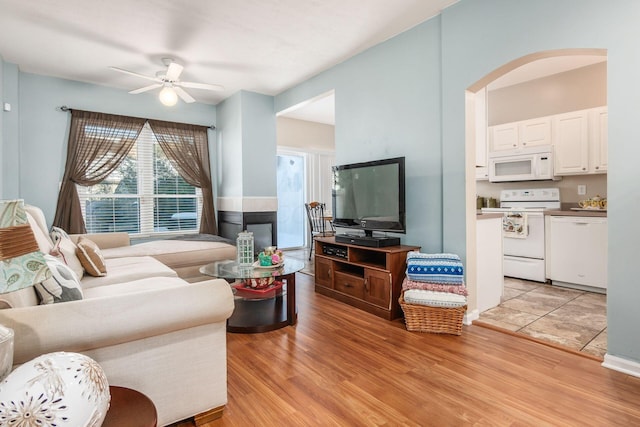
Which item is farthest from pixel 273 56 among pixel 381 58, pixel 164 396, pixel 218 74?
pixel 164 396

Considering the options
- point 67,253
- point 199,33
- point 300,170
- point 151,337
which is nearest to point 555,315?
point 151,337

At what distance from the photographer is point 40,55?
379 centimetres

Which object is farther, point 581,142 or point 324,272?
point 581,142

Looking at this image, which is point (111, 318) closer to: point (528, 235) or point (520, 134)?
point (528, 235)

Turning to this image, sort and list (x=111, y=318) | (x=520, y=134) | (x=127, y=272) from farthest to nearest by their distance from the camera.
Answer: (x=520, y=134)
(x=127, y=272)
(x=111, y=318)

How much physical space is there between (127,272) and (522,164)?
4879 millimetres

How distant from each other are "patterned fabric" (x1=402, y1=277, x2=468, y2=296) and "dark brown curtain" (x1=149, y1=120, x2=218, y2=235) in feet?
12.5

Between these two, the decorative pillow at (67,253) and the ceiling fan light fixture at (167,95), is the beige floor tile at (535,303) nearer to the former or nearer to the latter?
the decorative pillow at (67,253)

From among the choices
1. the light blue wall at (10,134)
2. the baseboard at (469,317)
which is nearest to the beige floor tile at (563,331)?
the baseboard at (469,317)

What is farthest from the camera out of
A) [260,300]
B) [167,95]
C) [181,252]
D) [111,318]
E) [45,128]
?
[45,128]

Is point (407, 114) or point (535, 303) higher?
point (407, 114)

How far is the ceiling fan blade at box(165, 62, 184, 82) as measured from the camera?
3.44 metres

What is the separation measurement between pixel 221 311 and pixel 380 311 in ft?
6.05

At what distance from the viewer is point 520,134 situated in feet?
15.5
